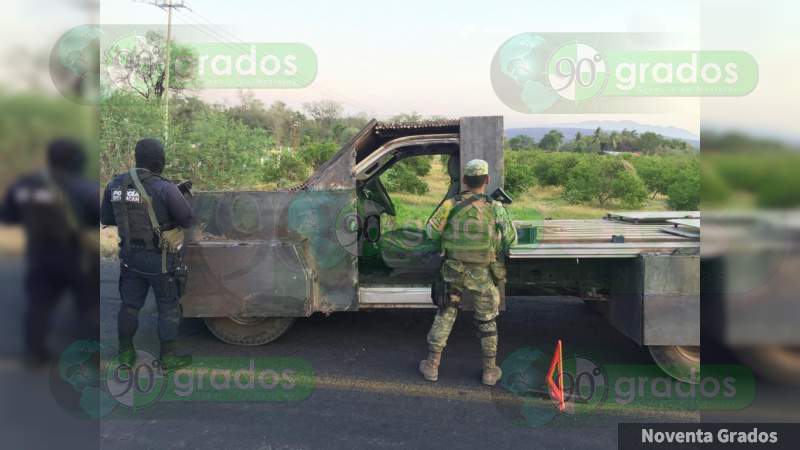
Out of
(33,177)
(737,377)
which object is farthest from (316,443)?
(737,377)

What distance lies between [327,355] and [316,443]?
1.36m

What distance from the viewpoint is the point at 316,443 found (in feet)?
10.1

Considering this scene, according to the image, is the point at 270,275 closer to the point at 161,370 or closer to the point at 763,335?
the point at 161,370

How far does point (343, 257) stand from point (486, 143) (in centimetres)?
150

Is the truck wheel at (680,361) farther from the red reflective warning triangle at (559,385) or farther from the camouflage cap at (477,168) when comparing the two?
the camouflage cap at (477,168)

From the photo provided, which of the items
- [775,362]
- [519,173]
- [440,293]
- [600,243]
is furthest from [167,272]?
[519,173]

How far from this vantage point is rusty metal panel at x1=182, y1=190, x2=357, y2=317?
4.09 m

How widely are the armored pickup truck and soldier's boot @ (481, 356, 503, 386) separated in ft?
2.27

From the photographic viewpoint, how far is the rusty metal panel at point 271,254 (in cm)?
409

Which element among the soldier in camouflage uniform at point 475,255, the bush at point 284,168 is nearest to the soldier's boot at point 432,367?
the soldier in camouflage uniform at point 475,255

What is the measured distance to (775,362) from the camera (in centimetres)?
317

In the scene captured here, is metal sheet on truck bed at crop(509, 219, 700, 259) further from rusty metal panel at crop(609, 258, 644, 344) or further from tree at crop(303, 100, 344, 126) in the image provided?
tree at crop(303, 100, 344, 126)

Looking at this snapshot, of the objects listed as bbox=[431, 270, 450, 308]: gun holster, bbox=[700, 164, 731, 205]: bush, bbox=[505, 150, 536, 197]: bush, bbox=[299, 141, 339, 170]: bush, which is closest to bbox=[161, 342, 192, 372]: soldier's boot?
bbox=[431, 270, 450, 308]: gun holster

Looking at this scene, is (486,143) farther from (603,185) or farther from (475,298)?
(603,185)
